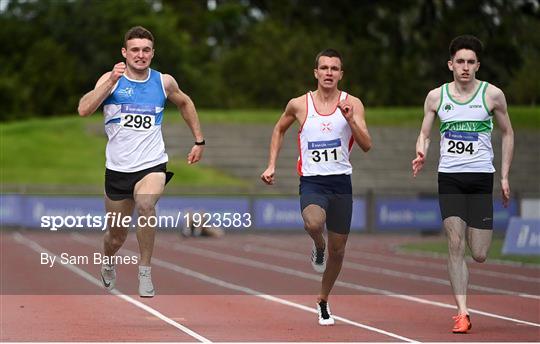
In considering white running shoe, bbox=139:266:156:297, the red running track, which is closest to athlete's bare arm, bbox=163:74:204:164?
white running shoe, bbox=139:266:156:297

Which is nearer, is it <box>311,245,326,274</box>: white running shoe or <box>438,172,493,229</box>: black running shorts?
<box>438,172,493,229</box>: black running shorts

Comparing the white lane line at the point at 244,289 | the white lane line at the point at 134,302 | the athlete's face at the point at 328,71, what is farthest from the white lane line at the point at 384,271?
the athlete's face at the point at 328,71

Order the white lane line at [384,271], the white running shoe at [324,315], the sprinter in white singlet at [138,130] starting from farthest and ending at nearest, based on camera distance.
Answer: the white lane line at [384,271] → the white running shoe at [324,315] → the sprinter in white singlet at [138,130]

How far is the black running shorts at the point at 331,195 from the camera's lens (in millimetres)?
11211

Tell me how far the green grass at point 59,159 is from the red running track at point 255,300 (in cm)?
1399

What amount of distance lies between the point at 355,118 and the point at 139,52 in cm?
180

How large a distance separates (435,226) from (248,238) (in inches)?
199

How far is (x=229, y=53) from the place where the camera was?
68000mm

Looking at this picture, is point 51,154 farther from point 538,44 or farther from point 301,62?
point 538,44

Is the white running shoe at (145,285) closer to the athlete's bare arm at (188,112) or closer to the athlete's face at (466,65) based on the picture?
the athlete's bare arm at (188,112)

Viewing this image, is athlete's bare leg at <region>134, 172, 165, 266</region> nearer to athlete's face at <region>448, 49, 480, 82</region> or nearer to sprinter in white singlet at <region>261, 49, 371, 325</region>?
sprinter in white singlet at <region>261, 49, 371, 325</region>

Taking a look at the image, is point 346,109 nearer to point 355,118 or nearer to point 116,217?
point 355,118

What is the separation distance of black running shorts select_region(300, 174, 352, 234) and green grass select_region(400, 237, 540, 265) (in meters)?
11.7

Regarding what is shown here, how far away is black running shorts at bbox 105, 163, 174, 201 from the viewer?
1054 centimetres
